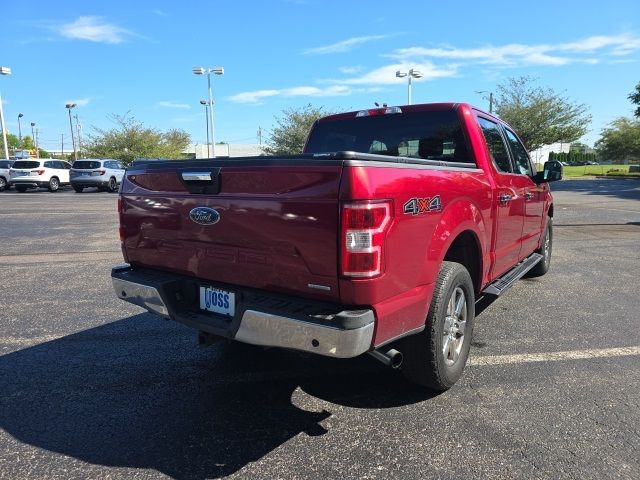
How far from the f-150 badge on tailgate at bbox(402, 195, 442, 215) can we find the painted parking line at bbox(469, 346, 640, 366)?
155 cm

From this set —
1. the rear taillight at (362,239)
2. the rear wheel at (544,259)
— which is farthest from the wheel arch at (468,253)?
the rear wheel at (544,259)

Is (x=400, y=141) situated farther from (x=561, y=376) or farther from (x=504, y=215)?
(x=561, y=376)

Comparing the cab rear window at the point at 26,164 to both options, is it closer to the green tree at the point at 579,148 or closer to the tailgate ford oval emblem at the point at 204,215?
the tailgate ford oval emblem at the point at 204,215

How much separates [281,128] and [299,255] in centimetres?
4660

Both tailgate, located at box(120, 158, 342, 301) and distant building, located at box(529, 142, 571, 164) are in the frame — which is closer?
tailgate, located at box(120, 158, 342, 301)

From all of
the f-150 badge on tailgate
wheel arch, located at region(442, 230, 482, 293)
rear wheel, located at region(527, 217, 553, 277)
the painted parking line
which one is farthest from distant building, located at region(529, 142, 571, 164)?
the f-150 badge on tailgate

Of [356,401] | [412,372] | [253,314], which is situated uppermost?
[253,314]

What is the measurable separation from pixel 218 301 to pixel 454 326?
166cm

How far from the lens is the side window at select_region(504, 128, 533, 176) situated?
17.1 feet

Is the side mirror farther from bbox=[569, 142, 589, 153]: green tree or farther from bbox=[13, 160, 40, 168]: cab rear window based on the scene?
bbox=[569, 142, 589, 153]: green tree

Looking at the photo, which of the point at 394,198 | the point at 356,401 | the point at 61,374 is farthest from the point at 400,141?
the point at 61,374

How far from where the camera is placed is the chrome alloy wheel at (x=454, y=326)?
3.43 metres

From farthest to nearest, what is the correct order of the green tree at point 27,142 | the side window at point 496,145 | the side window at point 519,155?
the green tree at point 27,142
the side window at point 519,155
the side window at point 496,145

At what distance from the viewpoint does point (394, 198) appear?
2650 millimetres
